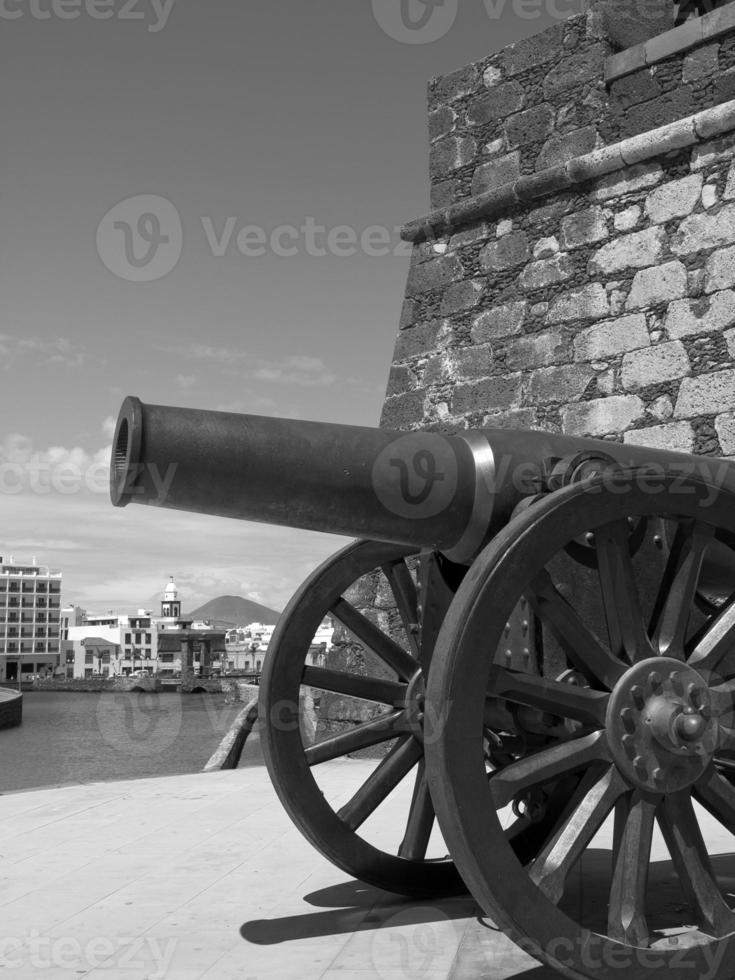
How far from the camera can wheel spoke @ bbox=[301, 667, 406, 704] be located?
3.48 metres

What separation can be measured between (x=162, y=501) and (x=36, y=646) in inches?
4689

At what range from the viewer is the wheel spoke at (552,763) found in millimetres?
2406

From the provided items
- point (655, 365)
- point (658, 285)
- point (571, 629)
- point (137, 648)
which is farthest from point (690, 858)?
point (137, 648)

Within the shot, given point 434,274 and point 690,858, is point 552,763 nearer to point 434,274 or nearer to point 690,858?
point 690,858

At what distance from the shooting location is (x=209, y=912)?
10.2ft

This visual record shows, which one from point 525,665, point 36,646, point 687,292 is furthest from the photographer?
point 36,646

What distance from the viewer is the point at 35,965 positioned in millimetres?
2604

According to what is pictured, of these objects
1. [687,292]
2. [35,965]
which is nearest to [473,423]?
[687,292]

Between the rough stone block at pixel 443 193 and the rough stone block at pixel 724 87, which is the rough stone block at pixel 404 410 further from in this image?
the rough stone block at pixel 724 87

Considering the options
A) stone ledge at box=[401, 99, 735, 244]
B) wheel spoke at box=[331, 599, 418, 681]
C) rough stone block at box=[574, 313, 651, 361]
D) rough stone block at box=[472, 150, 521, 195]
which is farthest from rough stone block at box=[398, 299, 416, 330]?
wheel spoke at box=[331, 599, 418, 681]

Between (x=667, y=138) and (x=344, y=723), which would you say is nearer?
(x=667, y=138)

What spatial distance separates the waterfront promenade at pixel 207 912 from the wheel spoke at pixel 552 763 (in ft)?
1.67

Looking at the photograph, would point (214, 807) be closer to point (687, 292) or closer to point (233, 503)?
point (233, 503)

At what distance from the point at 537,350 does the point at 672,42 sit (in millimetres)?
1988
